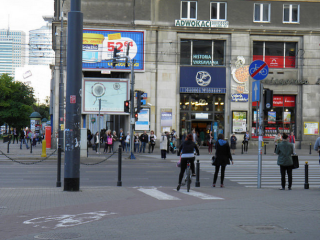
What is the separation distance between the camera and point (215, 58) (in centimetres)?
3931

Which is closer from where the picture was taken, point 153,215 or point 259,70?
point 153,215

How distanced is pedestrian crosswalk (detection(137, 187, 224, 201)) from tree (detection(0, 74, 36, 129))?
264ft

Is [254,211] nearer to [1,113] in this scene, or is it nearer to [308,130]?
[308,130]

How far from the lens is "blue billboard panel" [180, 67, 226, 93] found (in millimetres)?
38656

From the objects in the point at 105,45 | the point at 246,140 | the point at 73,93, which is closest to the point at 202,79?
the point at 246,140

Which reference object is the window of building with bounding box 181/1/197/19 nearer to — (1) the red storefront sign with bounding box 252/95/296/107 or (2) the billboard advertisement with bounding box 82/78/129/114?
(2) the billboard advertisement with bounding box 82/78/129/114

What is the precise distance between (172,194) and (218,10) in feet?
96.1

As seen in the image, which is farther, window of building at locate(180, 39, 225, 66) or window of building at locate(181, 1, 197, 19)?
window of building at locate(180, 39, 225, 66)

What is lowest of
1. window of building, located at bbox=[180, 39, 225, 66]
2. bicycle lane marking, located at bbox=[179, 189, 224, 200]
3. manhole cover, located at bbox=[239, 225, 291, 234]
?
bicycle lane marking, located at bbox=[179, 189, 224, 200]

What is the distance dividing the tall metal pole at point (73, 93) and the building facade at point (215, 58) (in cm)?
2603

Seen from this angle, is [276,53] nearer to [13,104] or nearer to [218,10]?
[218,10]

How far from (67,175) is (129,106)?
17.9 meters

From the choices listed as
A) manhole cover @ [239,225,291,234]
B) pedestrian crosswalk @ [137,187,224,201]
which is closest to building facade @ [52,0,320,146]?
pedestrian crosswalk @ [137,187,224,201]

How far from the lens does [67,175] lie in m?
11.8
